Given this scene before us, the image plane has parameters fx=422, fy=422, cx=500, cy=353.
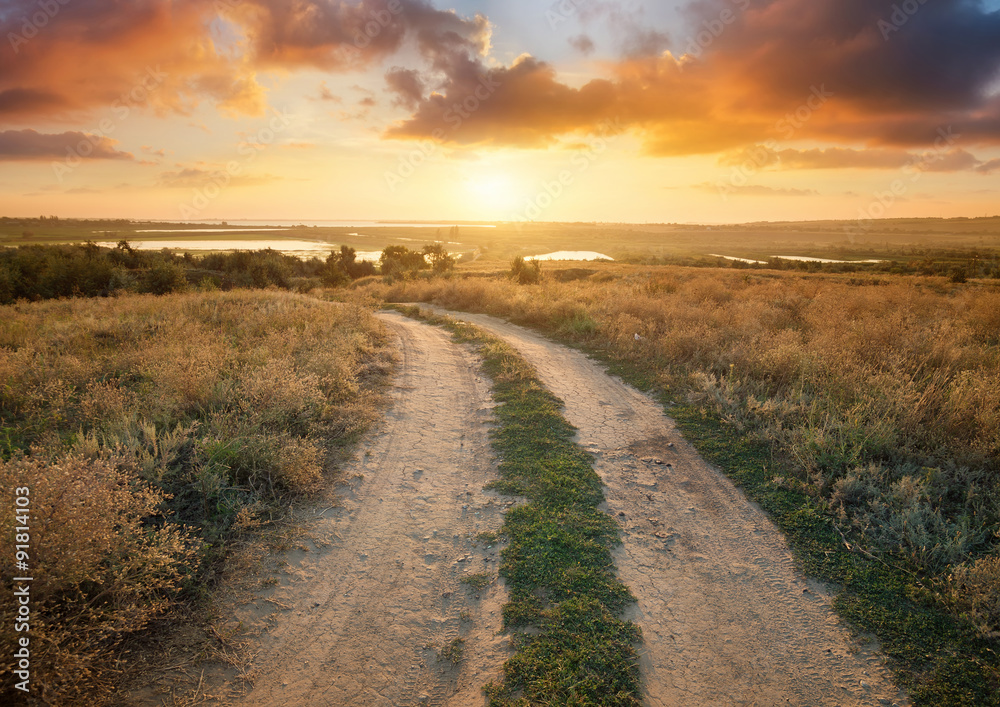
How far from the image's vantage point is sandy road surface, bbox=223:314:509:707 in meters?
3.11

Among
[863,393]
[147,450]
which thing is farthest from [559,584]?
[863,393]

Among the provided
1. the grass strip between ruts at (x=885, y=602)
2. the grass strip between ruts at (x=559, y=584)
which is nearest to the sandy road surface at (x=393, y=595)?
the grass strip between ruts at (x=559, y=584)

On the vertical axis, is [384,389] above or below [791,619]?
above

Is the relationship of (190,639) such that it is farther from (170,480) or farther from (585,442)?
(585,442)

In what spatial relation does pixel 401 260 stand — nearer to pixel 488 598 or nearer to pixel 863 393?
pixel 863 393

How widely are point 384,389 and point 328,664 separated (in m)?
6.01

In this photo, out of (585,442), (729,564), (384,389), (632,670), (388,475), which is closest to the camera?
(632,670)

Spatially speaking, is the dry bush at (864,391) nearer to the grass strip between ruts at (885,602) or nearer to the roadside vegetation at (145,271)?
the grass strip between ruts at (885,602)

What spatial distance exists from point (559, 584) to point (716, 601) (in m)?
1.45

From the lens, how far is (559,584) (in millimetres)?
3971

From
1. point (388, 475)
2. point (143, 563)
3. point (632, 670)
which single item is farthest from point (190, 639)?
point (632, 670)

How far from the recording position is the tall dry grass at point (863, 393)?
4805 mm

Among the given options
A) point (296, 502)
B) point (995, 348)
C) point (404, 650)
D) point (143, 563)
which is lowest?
point (404, 650)

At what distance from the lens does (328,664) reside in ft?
10.6
